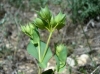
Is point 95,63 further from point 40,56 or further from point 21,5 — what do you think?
point 21,5

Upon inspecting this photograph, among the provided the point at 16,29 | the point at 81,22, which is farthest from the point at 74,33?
the point at 16,29

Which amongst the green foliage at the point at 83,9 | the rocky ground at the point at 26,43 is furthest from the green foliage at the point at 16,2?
the green foliage at the point at 83,9

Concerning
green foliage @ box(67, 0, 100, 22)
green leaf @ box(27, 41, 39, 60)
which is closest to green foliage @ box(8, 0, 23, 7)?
green foliage @ box(67, 0, 100, 22)

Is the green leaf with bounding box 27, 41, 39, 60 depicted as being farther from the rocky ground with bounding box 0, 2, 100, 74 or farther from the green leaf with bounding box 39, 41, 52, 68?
the rocky ground with bounding box 0, 2, 100, 74

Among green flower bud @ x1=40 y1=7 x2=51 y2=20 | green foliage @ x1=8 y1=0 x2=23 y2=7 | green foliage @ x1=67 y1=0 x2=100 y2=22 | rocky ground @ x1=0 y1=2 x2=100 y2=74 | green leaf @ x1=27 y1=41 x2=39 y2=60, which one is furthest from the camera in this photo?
green foliage @ x1=8 y1=0 x2=23 y2=7

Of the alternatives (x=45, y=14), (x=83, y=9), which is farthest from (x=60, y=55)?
(x=83, y=9)

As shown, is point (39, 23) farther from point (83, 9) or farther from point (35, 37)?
point (83, 9)

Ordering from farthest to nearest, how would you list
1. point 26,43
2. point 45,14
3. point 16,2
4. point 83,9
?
point 16,2
point 83,9
point 26,43
point 45,14

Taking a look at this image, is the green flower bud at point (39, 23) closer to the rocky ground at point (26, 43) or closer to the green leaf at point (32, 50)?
the green leaf at point (32, 50)

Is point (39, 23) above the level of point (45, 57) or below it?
above
